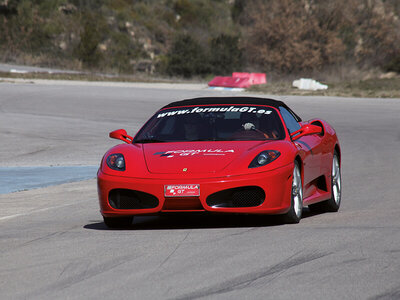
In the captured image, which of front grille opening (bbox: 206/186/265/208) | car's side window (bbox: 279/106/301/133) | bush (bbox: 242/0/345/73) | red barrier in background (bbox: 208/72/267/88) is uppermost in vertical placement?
car's side window (bbox: 279/106/301/133)

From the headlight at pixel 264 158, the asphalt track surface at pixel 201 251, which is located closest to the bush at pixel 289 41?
the asphalt track surface at pixel 201 251

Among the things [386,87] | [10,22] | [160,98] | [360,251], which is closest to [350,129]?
[160,98]

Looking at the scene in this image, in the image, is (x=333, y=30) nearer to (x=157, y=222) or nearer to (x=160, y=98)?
(x=160, y=98)

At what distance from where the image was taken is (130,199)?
816 centimetres

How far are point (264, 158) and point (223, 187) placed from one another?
0.54 metres

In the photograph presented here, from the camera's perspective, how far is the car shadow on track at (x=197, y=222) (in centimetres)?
824

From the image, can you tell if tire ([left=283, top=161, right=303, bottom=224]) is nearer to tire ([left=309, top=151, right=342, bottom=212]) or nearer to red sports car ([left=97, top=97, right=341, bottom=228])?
red sports car ([left=97, top=97, right=341, bottom=228])

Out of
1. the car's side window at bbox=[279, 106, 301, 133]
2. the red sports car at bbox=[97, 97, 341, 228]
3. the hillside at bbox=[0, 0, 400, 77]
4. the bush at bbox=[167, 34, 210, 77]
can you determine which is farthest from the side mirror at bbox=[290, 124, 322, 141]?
the bush at bbox=[167, 34, 210, 77]

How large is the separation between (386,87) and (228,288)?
33.2 metres

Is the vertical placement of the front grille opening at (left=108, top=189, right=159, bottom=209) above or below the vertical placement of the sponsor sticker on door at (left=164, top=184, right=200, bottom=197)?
below

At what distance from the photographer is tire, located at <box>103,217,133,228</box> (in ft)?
27.7

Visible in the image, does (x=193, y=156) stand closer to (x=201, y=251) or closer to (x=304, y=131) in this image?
(x=304, y=131)

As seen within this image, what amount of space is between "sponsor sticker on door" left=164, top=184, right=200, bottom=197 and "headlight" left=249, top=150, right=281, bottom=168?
57 centimetres

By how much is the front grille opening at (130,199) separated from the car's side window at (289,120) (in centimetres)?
194
